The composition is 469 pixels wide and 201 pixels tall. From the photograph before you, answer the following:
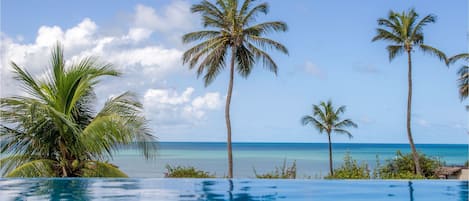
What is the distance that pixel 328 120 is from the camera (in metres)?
26.6

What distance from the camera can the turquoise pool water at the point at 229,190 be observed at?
20.2ft

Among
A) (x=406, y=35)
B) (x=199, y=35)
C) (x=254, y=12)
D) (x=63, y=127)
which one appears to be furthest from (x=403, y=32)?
(x=63, y=127)

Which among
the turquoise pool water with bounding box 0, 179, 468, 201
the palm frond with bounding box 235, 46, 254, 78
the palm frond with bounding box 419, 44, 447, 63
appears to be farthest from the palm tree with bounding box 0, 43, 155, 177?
the palm frond with bounding box 419, 44, 447, 63

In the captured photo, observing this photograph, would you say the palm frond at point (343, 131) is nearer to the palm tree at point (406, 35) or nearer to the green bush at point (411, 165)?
the green bush at point (411, 165)

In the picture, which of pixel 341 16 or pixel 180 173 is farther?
pixel 341 16

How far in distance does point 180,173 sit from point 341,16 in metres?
9.18

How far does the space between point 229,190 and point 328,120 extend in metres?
20.5

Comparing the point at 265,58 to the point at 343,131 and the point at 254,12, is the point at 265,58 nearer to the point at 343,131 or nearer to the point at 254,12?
the point at 254,12

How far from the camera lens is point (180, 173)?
1371 cm

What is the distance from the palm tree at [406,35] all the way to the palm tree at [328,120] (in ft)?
26.4

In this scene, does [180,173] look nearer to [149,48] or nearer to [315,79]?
[149,48]

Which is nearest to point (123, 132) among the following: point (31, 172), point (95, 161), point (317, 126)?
point (95, 161)

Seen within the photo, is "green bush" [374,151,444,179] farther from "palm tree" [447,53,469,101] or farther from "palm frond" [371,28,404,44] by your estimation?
"palm frond" [371,28,404,44]

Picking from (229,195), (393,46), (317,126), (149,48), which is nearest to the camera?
(229,195)
